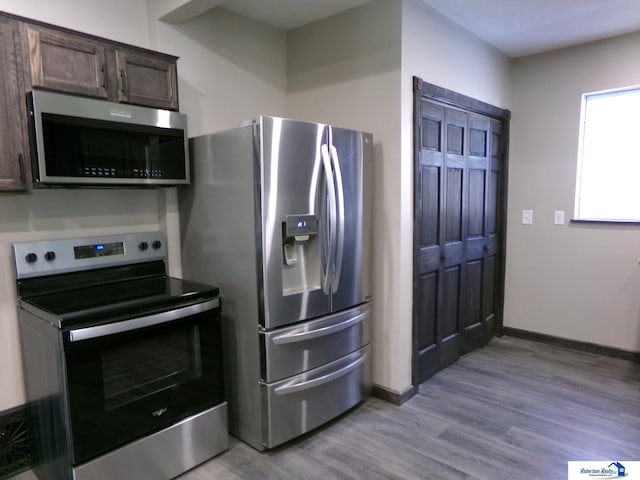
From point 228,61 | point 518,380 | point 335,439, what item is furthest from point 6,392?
point 518,380

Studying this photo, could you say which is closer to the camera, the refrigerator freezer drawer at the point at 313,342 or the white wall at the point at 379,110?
the refrigerator freezer drawer at the point at 313,342

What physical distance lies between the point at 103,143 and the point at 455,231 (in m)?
2.48

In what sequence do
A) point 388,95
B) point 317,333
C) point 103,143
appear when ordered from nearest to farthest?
point 103,143 < point 317,333 < point 388,95

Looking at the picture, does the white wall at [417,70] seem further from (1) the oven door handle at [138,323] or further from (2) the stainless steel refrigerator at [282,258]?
(1) the oven door handle at [138,323]

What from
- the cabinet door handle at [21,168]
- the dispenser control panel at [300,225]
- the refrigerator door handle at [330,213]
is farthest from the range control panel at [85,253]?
the refrigerator door handle at [330,213]

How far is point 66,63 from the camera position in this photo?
1895 millimetres

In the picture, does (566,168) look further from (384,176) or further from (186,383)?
(186,383)

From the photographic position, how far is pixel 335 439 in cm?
238

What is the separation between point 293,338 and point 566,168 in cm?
288

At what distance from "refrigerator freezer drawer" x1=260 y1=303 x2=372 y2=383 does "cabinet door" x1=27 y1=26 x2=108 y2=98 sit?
1481mm

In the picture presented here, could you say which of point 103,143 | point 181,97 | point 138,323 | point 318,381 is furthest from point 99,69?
point 318,381

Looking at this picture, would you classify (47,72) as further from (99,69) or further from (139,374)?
(139,374)

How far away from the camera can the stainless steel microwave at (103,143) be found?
1796 millimetres

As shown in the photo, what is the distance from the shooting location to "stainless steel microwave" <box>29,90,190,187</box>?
1796 mm
